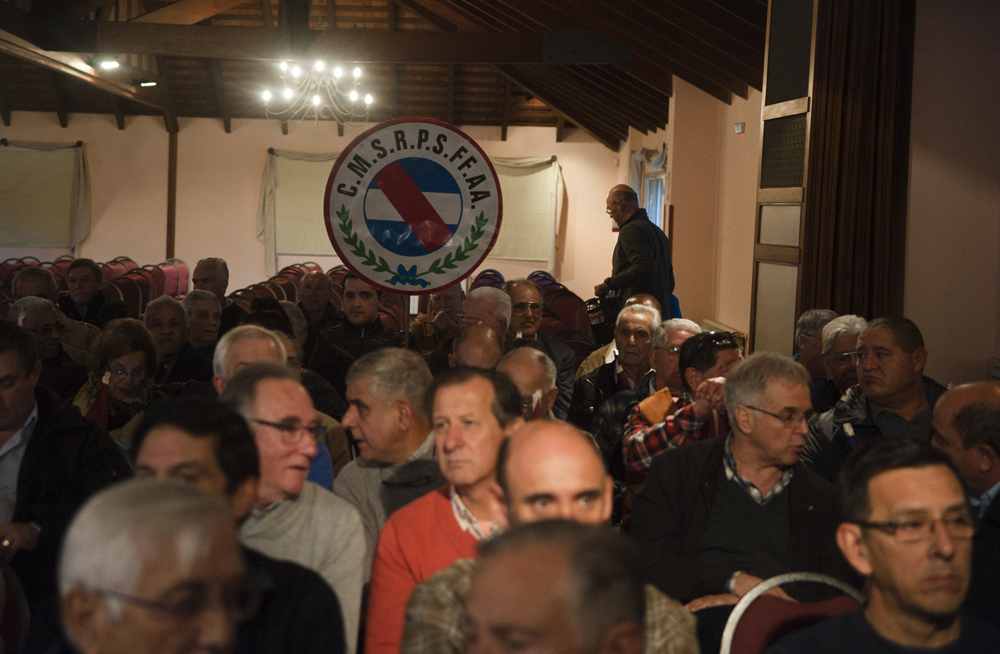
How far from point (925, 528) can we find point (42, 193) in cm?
1794

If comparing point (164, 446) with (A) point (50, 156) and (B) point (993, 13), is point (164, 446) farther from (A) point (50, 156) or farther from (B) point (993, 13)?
(A) point (50, 156)

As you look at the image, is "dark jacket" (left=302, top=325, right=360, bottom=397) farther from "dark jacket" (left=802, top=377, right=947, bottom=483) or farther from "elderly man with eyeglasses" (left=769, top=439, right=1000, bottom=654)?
"elderly man with eyeglasses" (left=769, top=439, right=1000, bottom=654)

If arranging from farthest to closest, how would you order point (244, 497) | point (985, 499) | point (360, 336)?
point (360, 336), point (985, 499), point (244, 497)

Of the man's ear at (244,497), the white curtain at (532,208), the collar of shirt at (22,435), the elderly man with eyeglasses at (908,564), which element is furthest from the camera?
the white curtain at (532,208)

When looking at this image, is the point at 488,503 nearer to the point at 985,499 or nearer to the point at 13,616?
the point at 13,616

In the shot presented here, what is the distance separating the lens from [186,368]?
181 inches

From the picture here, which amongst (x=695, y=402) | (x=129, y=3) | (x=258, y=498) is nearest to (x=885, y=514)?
(x=258, y=498)

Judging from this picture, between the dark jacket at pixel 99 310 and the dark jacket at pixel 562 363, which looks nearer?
the dark jacket at pixel 562 363

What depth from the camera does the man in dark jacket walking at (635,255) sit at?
20.6 feet

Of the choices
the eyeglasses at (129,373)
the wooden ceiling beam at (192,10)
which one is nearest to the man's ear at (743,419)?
the eyeglasses at (129,373)

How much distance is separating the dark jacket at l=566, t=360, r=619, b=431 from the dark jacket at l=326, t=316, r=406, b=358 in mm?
1396

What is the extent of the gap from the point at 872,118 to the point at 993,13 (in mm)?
713

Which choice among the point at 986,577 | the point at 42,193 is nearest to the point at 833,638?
the point at 986,577

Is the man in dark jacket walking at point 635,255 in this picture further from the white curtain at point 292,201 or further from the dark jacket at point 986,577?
the white curtain at point 292,201
